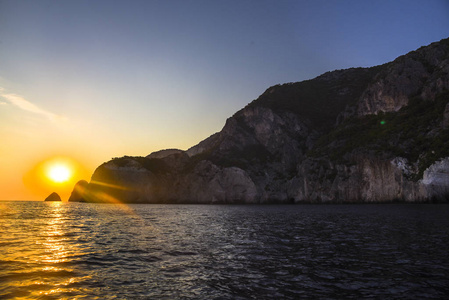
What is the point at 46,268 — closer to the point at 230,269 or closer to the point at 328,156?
the point at 230,269

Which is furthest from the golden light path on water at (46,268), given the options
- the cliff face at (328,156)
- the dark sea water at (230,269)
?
the cliff face at (328,156)

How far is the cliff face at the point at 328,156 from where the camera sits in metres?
94.8

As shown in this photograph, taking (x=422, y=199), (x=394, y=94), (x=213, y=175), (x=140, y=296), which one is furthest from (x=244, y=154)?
(x=140, y=296)

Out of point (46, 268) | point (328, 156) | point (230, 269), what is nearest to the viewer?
point (230, 269)

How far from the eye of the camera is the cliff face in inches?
3730

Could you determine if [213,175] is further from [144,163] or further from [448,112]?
[448,112]

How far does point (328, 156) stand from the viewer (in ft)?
426

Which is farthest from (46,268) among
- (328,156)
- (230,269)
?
(328,156)

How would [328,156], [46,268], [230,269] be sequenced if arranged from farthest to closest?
[328,156] < [46,268] < [230,269]

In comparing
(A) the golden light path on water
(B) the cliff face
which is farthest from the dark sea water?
(B) the cliff face

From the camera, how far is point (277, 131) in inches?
6939

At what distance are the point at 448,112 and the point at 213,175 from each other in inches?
4320

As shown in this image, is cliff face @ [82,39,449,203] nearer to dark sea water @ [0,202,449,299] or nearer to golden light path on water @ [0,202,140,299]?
dark sea water @ [0,202,449,299]

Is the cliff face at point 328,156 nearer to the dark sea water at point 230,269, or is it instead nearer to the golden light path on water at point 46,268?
the dark sea water at point 230,269
